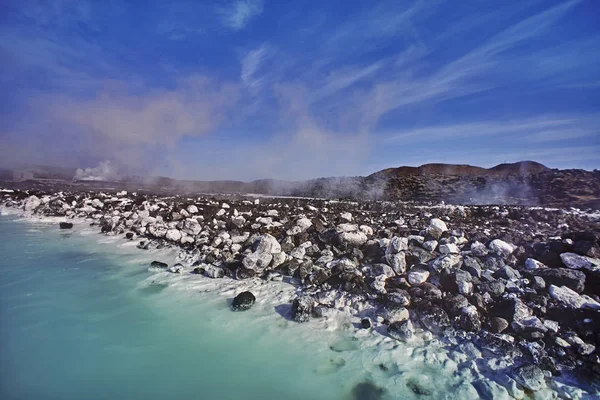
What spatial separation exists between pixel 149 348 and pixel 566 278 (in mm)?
5373

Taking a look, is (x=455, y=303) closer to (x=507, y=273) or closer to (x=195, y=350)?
(x=507, y=273)

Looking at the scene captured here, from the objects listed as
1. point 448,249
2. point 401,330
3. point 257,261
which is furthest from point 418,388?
point 257,261

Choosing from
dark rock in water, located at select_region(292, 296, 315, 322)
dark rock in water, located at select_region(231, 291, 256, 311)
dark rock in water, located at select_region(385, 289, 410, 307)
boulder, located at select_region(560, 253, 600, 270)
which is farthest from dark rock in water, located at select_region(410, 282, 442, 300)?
dark rock in water, located at select_region(231, 291, 256, 311)

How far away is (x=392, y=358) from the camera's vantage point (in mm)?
3137

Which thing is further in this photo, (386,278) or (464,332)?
(386,278)

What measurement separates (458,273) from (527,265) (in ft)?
4.27

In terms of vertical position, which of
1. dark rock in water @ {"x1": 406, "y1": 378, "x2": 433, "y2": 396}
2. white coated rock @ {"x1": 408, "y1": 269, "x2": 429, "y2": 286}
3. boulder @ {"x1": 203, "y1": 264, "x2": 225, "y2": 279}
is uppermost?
white coated rock @ {"x1": 408, "y1": 269, "x2": 429, "y2": 286}

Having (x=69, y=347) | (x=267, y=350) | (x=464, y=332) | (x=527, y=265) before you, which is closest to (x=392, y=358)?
(x=464, y=332)

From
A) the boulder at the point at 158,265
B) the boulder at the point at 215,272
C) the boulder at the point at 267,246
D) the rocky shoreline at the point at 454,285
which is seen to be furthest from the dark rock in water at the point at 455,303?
the boulder at the point at 158,265

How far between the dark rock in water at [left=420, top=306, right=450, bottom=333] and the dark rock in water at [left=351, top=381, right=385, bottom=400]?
1177mm

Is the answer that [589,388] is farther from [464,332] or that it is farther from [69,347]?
[69,347]

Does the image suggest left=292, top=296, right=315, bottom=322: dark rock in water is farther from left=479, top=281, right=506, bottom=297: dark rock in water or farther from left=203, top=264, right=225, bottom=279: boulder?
left=479, top=281, right=506, bottom=297: dark rock in water

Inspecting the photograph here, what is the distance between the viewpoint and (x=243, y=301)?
430 cm

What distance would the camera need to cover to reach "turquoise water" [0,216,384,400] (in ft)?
8.87
